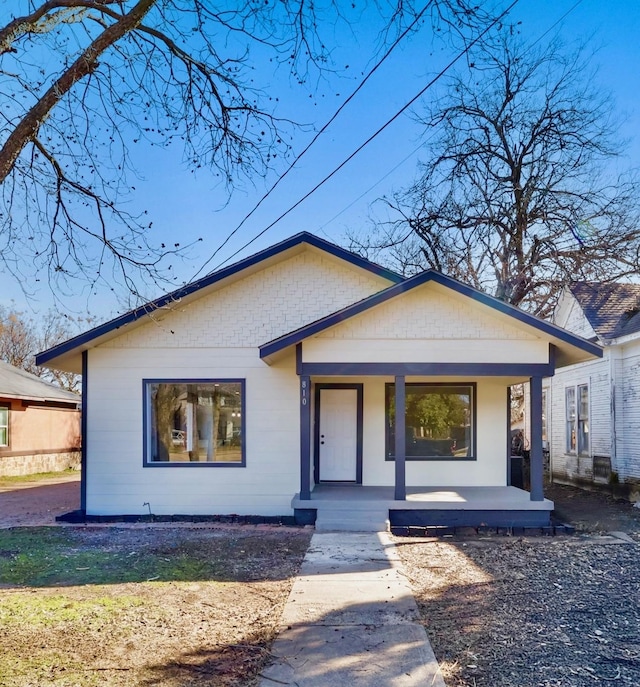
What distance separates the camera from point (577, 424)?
15.9 m

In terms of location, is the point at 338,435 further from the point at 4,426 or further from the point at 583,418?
the point at 4,426

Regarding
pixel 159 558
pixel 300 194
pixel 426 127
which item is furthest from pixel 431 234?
pixel 159 558

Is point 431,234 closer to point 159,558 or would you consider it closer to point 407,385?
point 407,385

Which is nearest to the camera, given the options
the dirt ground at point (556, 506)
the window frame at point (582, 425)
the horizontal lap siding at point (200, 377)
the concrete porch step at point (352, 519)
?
the concrete porch step at point (352, 519)

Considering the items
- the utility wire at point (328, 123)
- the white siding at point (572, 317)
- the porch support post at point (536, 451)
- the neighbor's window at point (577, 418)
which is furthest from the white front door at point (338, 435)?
the neighbor's window at point (577, 418)

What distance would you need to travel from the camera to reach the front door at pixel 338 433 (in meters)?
11.5

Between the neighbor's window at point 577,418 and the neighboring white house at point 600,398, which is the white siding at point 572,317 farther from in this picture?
the neighbor's window at point 577,418

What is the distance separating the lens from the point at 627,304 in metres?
15.8

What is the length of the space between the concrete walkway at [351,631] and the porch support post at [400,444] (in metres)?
2.03

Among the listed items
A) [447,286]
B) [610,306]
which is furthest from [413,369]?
[610,306]

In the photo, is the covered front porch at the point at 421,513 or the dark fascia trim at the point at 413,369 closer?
the covered front porch at the point at 421,513

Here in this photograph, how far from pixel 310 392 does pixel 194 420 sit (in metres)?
2.27

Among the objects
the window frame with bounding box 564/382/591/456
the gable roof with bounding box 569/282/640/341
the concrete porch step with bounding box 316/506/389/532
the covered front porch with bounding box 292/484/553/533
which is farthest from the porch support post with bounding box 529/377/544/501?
the window frame with bounding box 564/382/591/456

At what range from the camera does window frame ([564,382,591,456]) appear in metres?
15.2
